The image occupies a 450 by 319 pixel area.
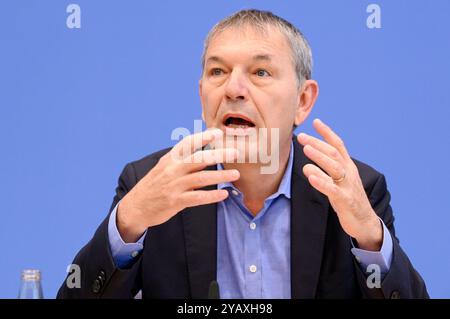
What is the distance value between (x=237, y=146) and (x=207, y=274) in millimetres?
366

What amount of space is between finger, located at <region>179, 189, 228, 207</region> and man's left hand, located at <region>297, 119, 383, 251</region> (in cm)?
21

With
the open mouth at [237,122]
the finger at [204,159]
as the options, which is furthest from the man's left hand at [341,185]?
the open mouth at [237,122]

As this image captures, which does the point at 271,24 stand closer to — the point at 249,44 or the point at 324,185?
the point at 249,44

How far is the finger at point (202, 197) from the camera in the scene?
1608 mm

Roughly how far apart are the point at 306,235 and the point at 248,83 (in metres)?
0.47

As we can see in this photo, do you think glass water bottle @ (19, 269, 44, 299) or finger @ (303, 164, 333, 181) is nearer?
glass water bottle @ (19, 269, 44, 299)

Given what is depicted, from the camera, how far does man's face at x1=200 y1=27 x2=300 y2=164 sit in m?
1.92

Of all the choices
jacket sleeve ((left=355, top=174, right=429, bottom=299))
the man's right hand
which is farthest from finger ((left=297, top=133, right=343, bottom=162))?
jacket sleeve ((left=355, top=174, right=429, bottom=299))

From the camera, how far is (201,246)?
Answer: 1946 mm

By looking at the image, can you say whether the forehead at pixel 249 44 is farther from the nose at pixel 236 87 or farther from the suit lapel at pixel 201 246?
the suit lapel at pixel 201 246

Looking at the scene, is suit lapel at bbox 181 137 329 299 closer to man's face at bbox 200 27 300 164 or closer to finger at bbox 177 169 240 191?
man's face at bbox 200 27 300 164

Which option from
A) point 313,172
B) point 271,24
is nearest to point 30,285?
→ point 313,172

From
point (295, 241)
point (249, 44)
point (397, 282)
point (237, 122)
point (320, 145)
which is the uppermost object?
point (249, 44)
